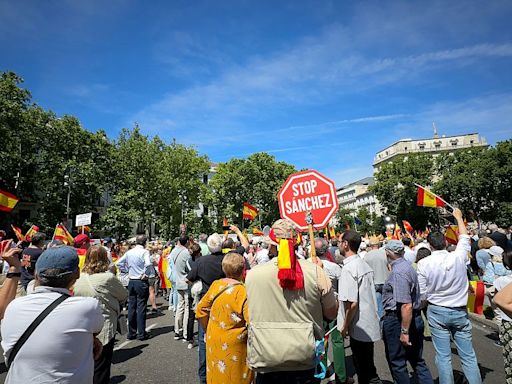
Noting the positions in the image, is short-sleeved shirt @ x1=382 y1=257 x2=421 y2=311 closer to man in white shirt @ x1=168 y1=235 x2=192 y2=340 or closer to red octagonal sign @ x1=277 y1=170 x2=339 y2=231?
red octagonal sign @ x1=277 y1=170 x2=339 y2=231

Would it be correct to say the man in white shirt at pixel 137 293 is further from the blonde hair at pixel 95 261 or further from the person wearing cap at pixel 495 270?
the person wearing cap at pixel 495 270

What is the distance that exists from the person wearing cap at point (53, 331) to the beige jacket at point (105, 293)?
1.93 m

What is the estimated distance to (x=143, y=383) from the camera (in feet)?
16.5

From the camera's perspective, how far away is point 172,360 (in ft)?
Result: 19.7

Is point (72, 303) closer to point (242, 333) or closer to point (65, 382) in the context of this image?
point (65, 382)

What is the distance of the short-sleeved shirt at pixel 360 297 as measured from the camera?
3.79m

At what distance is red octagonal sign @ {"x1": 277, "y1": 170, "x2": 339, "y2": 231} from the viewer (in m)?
4.11

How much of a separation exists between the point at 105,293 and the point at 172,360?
2500mm

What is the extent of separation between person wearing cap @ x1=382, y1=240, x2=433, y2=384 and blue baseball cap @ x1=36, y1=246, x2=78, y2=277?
344cm

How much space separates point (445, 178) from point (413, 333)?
47946 millimetres

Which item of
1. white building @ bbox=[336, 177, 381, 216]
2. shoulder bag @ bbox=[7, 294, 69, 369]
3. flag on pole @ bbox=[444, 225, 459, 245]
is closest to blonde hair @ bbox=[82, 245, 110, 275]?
shoulder bag @ bbox=[7, 294, 69, 369]

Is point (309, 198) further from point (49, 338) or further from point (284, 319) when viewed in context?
point (49, 338)

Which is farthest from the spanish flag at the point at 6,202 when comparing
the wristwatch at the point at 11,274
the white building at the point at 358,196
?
the white building at the point at 358,196

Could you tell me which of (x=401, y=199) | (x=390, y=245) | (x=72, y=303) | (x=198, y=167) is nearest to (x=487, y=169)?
Result: (x=401, y=199)
